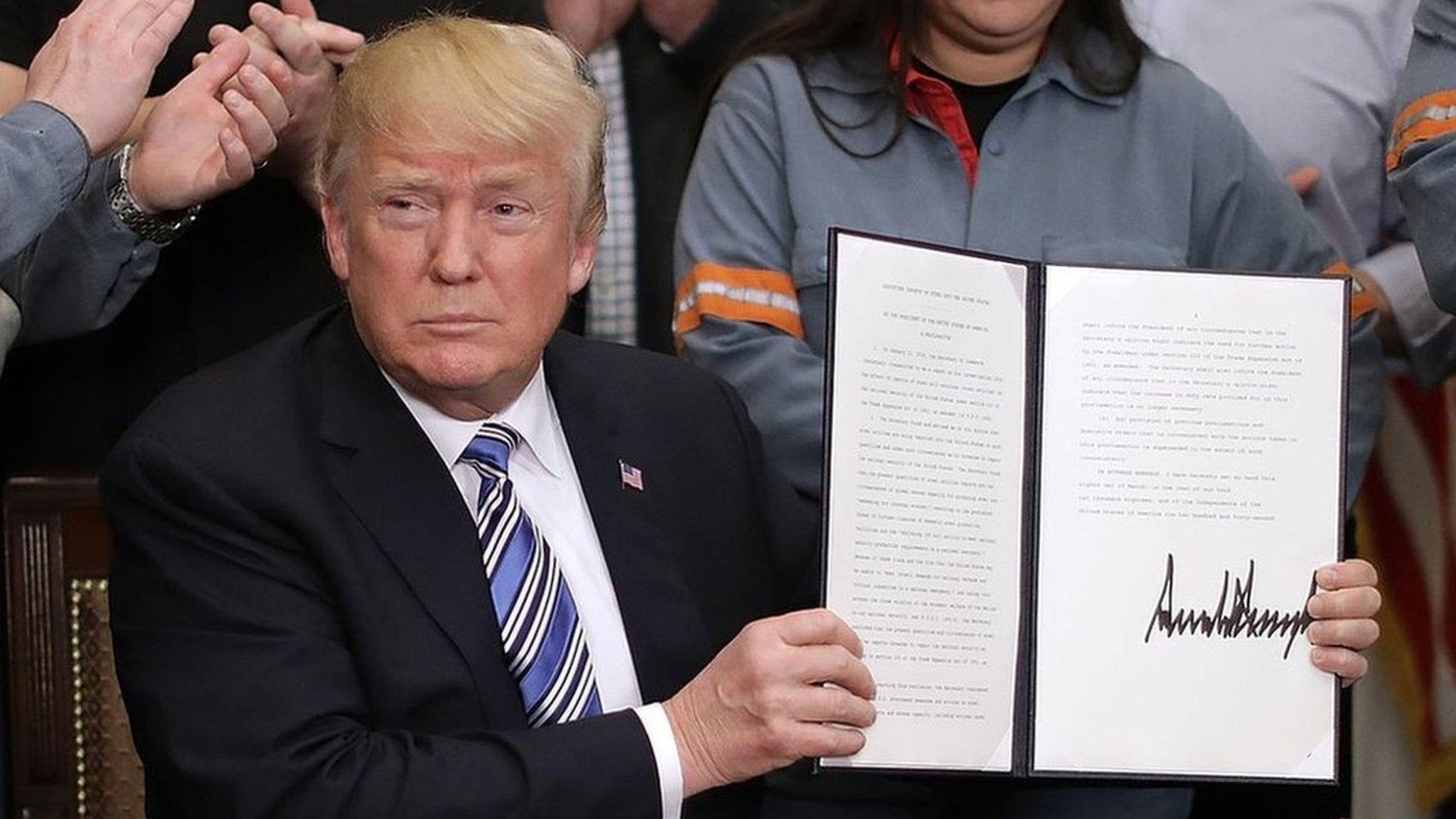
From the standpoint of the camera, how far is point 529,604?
2.20 metres

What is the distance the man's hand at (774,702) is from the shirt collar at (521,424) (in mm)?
347

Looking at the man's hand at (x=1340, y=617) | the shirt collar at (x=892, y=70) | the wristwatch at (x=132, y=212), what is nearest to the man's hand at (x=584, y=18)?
the shirt collar at (x=892, y=70)

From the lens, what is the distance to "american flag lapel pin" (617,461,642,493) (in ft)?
7.83

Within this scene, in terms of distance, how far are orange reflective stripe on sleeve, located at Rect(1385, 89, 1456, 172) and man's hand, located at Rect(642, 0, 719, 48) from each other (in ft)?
3.52

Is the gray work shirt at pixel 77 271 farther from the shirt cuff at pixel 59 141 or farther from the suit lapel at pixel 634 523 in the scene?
the suit lapel at pixel 634 523

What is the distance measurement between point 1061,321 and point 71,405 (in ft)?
4.68

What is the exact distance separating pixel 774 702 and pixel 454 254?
21.1 inches

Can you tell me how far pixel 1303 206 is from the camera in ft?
9.82

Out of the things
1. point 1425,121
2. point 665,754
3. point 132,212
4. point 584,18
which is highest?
point 584,18

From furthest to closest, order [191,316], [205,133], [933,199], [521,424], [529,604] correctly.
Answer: [191,316] < [933,199] < [205,133] < [521,424] < [529,604]

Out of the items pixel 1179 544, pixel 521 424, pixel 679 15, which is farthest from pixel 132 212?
pixel 1179 544

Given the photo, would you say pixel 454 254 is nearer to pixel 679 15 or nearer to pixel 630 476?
pixel 630 476

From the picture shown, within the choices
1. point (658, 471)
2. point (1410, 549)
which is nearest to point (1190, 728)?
point (658, 471)
